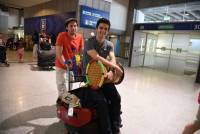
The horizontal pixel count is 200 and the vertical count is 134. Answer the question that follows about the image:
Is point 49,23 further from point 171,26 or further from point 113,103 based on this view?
point 113,103

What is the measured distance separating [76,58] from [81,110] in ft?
2.52

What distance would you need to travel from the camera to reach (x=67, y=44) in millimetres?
2496

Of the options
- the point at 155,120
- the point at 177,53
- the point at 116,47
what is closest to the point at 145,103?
the point at 155,120

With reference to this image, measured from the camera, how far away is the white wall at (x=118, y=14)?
9.73 m

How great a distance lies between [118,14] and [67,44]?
27.0 ft

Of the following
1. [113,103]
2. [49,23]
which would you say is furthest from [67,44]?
[49,23]

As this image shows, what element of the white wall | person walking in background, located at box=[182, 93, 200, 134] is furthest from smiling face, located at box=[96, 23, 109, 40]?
the white wall

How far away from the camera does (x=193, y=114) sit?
10.5ft

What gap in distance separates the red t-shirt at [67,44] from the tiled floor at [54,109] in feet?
2.91

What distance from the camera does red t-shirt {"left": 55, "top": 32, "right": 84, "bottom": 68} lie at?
8.03 feet

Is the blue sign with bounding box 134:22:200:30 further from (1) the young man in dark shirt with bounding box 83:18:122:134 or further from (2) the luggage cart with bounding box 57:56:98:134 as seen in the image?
(2) the luggage cart with bounding box 57:56:98:134

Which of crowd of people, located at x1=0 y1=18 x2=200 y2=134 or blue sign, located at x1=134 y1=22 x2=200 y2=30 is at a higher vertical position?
blue sign, located at x1=134 y1=22 x2=200 y2=30

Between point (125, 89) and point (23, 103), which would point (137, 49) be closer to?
point (125, 89)

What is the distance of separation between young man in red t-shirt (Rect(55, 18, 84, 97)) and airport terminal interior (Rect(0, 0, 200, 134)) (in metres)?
0.33
